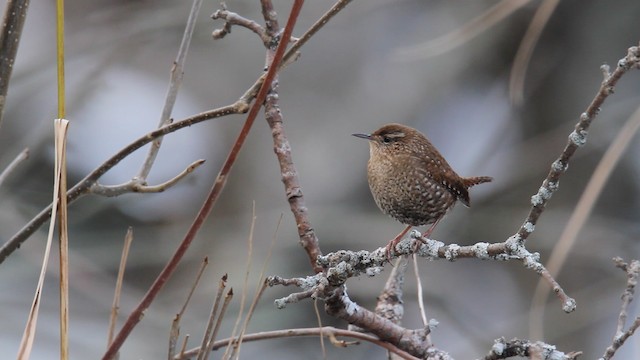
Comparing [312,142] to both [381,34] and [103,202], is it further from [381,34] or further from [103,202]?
[103,202]

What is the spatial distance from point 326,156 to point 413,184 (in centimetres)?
365

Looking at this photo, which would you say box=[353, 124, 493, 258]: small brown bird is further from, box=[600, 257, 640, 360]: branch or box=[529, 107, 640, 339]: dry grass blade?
box=[600, 257, 640, 360]: branch

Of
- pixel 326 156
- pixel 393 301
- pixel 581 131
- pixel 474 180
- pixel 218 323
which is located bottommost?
pixel 218 323

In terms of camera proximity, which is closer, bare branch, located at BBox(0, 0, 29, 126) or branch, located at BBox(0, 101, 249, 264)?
branch, located at BBox(0, 101, 249, 264)

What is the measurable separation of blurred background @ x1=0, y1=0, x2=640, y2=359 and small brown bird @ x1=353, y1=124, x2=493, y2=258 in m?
1.97

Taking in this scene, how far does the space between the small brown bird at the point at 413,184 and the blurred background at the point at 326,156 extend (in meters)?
1.97

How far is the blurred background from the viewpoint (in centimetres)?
539

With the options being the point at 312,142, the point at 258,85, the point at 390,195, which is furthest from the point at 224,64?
the point at 258,85

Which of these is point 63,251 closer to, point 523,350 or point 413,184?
point 523,350

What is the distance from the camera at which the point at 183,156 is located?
6.30 meters

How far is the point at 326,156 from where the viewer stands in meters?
6.72

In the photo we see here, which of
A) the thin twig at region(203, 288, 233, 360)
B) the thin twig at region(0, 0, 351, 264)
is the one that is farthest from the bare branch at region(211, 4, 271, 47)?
the thin twig at region(203, 288, 233, 360)

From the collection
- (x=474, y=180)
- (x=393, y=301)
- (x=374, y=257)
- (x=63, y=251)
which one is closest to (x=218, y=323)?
(x=63, y=251)

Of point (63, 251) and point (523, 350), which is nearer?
point (63, 251)
